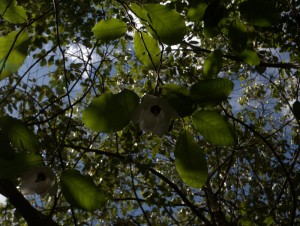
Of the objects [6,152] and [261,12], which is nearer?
[6,152]

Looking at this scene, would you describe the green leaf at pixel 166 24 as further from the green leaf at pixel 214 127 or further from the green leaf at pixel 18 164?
the green leaf at pixel 18 164

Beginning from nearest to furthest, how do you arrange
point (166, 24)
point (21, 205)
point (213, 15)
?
point (166, 24) < point (213, 15) < point (21, 205)

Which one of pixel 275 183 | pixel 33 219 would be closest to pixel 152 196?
pixel 33 219

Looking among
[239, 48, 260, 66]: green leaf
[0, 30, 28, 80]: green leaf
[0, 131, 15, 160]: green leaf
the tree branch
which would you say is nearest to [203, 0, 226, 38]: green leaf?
[239, 48, 260, 66]: green leaf

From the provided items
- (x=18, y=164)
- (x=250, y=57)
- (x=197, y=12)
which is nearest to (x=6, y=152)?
(x=18, y=164)

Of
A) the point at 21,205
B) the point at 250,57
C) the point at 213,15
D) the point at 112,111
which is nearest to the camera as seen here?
the point at 112,111

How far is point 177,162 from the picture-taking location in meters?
0.71

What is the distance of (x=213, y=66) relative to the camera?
820mm

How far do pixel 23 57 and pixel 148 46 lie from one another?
0.30 m

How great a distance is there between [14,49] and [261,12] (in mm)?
565

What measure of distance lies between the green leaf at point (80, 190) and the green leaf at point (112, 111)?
10cm

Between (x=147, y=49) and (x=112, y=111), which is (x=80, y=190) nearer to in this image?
(x=112, y=111)

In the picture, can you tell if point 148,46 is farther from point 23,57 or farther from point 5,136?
point 5,136

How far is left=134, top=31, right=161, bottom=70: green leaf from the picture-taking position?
0.90 meters
